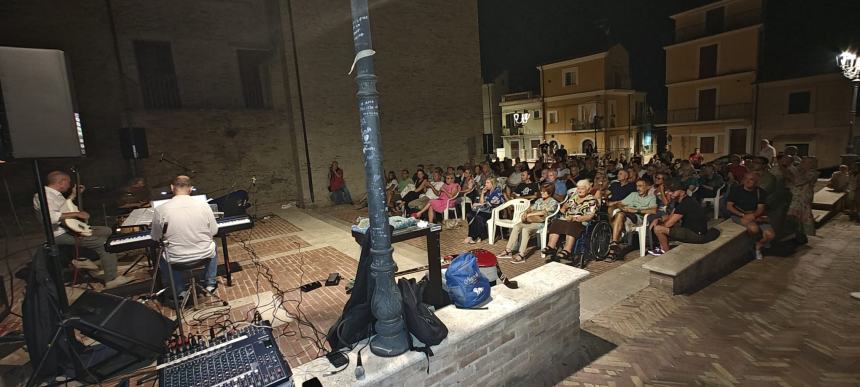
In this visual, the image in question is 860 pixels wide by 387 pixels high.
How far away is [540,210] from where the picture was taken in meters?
6.42

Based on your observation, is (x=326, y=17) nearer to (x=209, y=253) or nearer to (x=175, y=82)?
(x=175, y=82)

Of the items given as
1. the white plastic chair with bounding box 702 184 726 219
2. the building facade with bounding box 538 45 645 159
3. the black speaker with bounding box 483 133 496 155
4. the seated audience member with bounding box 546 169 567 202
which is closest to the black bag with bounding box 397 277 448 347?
the seated audience member with bounding box 546 169 567 202

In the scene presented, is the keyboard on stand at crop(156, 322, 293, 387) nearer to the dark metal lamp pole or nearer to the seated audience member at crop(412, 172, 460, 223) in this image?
the dark metal lamp pole

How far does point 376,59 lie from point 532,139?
21.4 metres

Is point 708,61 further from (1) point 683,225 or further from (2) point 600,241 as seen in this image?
(2) point 600,241

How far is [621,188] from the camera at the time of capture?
272 inches

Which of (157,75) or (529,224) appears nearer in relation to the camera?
(529,224)

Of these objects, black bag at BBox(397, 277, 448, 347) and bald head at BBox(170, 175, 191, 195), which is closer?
black bag at BBox(397, 277, 448, 347)

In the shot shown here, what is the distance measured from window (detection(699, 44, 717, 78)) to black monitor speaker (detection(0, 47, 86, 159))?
28.2 m

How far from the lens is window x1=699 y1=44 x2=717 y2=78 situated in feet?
74.5

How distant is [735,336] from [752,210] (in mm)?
3271

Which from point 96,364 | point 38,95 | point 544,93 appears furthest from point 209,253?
point 544,93

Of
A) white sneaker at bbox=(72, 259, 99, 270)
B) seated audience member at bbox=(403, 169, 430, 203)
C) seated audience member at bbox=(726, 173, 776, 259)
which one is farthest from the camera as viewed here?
seated audience member at bbox=(403, 169, 430, 203)

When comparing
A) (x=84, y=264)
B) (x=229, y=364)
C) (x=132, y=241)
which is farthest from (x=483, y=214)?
(x=84, y=264)
